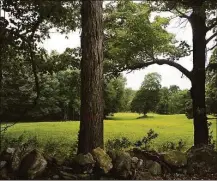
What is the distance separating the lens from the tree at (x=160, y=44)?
12438 millimetres

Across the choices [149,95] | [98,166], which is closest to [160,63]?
[98,166]

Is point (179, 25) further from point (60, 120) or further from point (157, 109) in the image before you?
point (157, 109)

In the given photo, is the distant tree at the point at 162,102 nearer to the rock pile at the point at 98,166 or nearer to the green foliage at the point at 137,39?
the green foliage at the point at 137,39

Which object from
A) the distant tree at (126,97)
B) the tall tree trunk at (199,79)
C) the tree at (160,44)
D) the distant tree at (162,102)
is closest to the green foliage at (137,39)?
the tree at (160,44)

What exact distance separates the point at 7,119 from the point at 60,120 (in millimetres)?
5722

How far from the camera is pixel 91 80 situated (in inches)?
302

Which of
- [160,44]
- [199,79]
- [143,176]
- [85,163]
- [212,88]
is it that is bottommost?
[143,176]

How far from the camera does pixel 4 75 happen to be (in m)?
11.1

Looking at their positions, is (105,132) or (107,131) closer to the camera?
(105,132)

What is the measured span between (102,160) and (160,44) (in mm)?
7499

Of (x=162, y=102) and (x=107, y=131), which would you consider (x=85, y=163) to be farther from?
(x=162, y=102)

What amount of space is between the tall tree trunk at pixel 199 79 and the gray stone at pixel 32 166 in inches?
288

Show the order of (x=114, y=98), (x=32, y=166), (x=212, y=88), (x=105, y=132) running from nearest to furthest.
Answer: (x=32, y=166) < (x=212, y=88) < (x=105, y=132) < (x=114, y=98)

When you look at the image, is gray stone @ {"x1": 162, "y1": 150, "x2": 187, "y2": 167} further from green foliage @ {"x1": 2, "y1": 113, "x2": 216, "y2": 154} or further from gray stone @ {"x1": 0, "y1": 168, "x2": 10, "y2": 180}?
green foliage @ {"x1": 2, "y1": 113, "x2": 216, "y2": 154}
